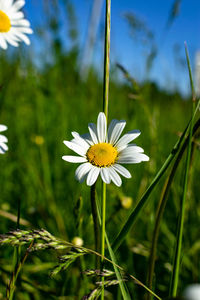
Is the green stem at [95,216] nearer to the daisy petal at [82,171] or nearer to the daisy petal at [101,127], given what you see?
the daisy petal at [82,171]

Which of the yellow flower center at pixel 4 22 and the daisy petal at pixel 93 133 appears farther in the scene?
the yellow flower center at pixel 4 22

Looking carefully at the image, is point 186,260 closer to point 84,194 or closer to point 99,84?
point 84,194

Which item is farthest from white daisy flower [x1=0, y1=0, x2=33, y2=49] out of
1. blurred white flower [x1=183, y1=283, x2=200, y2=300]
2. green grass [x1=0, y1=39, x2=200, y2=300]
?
blurred white flower [x1=183, y1=283, x2=200, y2=300]

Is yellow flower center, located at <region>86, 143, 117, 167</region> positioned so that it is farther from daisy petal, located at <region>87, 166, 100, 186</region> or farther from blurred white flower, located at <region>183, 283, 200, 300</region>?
blurred white flower, located at <region>183, 283, 200, 300</region>

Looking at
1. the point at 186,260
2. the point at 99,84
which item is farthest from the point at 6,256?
the point at 99,84

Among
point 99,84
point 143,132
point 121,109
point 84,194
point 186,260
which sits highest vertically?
point 99,84

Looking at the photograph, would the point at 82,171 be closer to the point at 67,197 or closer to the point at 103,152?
the point at 103,152

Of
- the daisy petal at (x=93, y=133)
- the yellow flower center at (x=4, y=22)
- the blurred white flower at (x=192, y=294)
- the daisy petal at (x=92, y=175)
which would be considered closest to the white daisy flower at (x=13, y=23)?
the yellow flower center at (x=4, y=22)
